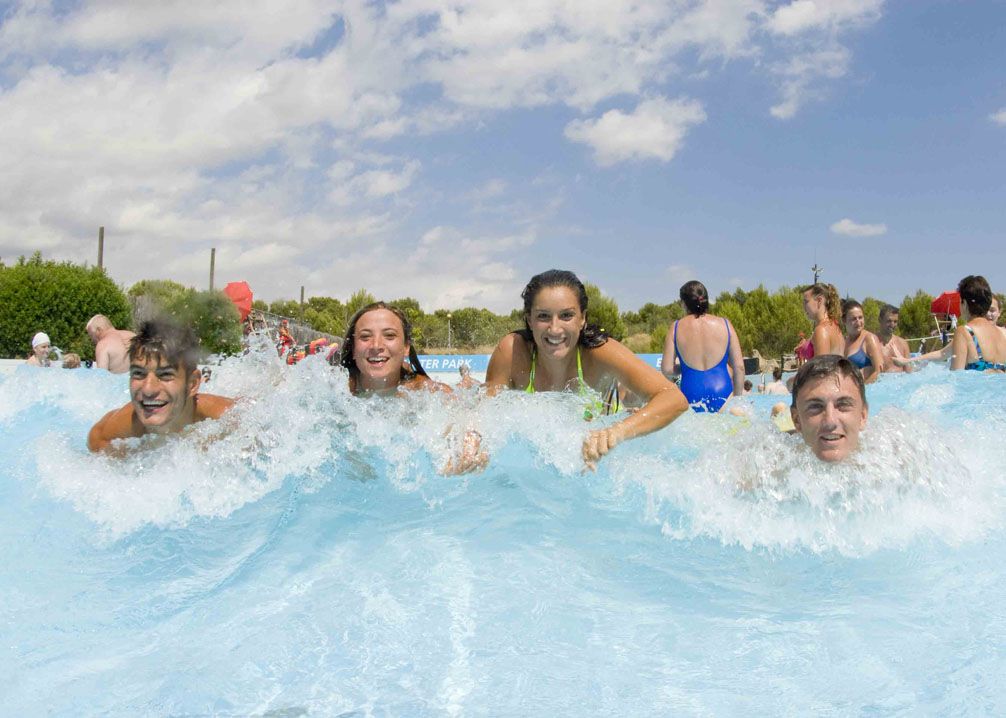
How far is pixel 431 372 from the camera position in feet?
81.3

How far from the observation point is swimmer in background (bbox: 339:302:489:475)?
419 centimetres

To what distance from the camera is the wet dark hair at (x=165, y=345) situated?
12.4 feet

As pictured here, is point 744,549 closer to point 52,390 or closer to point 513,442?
point 513,442

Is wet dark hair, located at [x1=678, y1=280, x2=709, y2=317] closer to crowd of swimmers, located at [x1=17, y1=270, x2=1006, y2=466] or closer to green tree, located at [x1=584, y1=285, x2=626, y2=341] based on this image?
crowd of swimmers, located at [x1=17, y1=270, x2=1006, y2=466]

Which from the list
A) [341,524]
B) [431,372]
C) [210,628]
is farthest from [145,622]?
[431,372]

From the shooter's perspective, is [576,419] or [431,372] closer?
[576,419]

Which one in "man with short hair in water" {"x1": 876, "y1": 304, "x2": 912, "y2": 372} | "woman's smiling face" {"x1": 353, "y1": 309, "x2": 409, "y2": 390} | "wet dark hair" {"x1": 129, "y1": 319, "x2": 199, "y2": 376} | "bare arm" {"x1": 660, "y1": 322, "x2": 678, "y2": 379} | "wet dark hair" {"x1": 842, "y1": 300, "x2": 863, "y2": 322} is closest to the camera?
"wet dark hair" {"x1": 129, "y1": 319, "x2": 199, "y2": 376}

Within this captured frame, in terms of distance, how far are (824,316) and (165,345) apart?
17.1 ft

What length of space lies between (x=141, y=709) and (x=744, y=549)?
6.88 feet

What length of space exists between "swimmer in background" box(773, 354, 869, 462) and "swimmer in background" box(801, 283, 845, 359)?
365 centimetres

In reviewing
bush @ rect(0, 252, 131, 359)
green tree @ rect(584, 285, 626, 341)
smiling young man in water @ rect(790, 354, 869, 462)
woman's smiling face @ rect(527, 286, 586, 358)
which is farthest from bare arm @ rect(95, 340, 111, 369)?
green tree @ rect(584, 285, 626, 341)

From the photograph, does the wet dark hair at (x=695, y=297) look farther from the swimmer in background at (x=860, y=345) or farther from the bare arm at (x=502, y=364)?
the bare arm at (x=502, y=364)

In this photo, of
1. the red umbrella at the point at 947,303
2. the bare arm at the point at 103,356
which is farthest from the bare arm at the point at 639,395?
the red umbrella at the point at 947,303

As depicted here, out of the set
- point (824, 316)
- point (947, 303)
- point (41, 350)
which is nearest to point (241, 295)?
point (41, 350)
